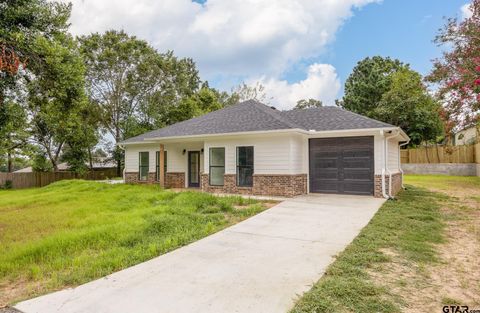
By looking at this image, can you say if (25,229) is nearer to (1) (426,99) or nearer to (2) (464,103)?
(2) (464,103)

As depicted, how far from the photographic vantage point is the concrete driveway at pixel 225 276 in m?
3.06

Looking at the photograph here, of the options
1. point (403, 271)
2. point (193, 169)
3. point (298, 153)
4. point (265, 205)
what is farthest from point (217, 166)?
point (403, 271)

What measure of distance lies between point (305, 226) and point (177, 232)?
288cm

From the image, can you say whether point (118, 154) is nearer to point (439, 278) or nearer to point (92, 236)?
point (92, 236)

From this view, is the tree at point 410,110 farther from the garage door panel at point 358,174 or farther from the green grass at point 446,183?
the garage door panel at point 358,174

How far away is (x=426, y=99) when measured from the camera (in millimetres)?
23281

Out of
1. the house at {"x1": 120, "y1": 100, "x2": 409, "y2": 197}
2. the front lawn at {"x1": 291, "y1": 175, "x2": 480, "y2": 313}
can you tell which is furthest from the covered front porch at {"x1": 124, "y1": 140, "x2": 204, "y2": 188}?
the front lawn at {"x1": 291, "y1": 175, "x2": 480, "y2": 313}

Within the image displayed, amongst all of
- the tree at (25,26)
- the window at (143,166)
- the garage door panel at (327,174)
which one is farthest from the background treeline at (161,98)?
the window at (143,166)

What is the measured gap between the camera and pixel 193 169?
15.2m

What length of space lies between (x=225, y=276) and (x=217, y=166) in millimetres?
9063

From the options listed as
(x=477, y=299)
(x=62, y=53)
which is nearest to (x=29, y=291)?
(x=62, y=53)

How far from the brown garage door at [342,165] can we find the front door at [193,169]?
6.26 m

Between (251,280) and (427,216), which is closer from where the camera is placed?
(251,280)

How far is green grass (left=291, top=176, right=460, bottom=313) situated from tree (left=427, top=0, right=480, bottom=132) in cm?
332
